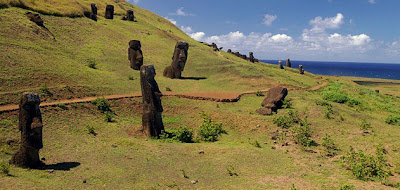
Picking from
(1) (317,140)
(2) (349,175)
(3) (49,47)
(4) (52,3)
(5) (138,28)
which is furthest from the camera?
(5) (138,28)

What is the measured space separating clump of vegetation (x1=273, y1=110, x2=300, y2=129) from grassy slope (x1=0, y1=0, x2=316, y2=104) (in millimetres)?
12272

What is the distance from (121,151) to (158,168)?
2.76m

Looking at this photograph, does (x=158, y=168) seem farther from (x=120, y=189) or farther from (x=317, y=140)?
(x=317, y=140)

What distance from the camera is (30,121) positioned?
12641 mm

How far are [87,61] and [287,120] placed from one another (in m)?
23.0

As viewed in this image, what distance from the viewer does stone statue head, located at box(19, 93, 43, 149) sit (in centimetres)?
1248

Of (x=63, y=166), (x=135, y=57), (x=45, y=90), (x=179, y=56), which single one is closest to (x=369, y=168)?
(x=63, y=166)

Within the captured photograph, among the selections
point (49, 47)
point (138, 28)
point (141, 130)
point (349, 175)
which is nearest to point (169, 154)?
point (141, 130)

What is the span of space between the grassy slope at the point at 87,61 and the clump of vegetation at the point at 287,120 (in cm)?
1227

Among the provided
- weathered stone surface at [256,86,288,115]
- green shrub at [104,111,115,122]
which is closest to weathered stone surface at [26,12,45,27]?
green shrub at [104,111,115,122]

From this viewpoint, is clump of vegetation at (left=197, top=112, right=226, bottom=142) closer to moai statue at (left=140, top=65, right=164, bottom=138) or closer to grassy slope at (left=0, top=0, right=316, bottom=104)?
moai statue at (left=140, top=65, right=164, bottom=138)

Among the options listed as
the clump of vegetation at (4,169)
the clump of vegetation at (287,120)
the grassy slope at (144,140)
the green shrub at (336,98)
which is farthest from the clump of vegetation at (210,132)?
the green shrub at (336,98)

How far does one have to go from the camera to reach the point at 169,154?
15711 mm

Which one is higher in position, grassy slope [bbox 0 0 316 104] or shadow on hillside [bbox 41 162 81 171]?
grassy slope [bbox 0 0 316 104]
